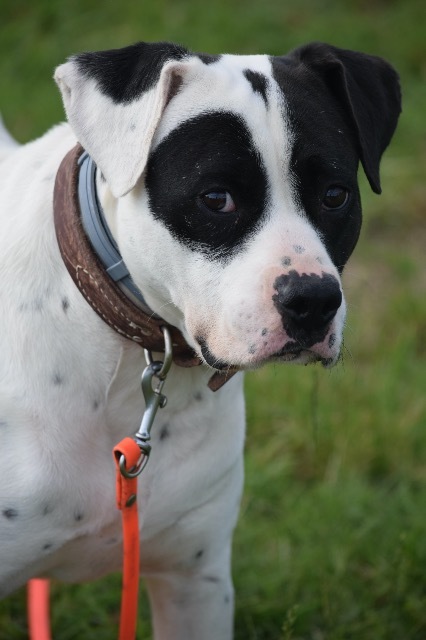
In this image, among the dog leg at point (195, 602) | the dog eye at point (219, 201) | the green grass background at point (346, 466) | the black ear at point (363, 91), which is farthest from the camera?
the green grass background at point (346, 466)

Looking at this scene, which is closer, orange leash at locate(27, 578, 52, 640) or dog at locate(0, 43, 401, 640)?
dog at locate(0, 43, 401, 640)

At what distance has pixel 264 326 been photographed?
224 centimetres

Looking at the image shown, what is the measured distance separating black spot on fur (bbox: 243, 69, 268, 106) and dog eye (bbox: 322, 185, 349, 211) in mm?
253

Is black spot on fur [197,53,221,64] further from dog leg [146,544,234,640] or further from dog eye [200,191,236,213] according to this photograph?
dog leg [146,544,234,640]

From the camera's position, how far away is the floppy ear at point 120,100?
231cm

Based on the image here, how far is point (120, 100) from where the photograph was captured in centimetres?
239

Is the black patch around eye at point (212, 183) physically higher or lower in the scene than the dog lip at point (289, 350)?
higher

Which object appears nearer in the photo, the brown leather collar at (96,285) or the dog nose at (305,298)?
the dog nose at (305,298)

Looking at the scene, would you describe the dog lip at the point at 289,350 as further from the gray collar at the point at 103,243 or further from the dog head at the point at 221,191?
the gray collar at the point at 103,243

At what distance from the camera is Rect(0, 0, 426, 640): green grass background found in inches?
134

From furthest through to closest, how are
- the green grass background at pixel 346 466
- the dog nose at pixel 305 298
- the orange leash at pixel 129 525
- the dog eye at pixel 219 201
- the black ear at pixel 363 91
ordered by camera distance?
1. the green grass background at pixel 346 466
2. the black ear at pixel 363 91
3. the orange leash at pixel 129 525
4. the dog eye at pixel 219 201
5. the dog nose at pixel 305 298

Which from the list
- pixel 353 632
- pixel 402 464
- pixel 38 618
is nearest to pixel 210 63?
pixel 38 618

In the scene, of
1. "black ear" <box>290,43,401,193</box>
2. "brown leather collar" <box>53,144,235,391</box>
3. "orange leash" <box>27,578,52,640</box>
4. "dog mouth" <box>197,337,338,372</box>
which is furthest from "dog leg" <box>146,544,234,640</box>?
"black ear" <box>290,43,401,193</box>

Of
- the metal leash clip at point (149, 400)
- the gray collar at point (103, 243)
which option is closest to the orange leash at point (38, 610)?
the metal leash clip at point (149, 400)
